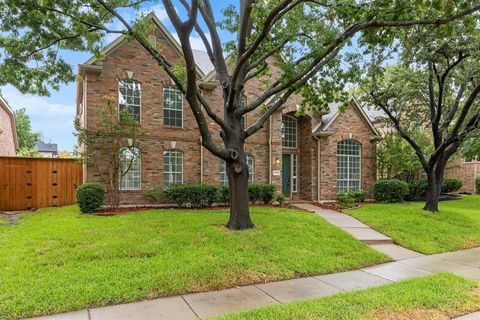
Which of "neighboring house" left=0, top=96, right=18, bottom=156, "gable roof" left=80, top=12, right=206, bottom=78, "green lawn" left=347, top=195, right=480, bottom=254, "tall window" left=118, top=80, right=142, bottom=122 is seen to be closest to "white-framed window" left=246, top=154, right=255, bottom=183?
"gable roof" left=80, top=12, right=206, bottom=78

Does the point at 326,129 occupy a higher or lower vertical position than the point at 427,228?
higher

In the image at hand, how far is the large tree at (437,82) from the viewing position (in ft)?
37.5

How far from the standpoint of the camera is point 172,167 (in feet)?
46.7

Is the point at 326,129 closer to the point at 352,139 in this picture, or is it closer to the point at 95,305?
the point at 352,139

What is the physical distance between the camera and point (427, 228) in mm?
10531

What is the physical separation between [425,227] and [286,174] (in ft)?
26.7

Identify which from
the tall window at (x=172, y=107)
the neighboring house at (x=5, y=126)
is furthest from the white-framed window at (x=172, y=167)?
the neighboring house at (x=5, y=126)

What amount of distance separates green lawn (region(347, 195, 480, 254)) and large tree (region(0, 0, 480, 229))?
479 cm

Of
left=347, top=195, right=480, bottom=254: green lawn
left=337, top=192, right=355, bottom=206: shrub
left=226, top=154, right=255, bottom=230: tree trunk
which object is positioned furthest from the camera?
left=337, top=192, right=355, bottom=206: shrub

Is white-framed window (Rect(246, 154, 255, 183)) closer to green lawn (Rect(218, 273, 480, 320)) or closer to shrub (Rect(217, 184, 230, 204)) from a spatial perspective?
shrub (Rect(217, 184, 230, 204))

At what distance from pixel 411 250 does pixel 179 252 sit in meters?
6.24

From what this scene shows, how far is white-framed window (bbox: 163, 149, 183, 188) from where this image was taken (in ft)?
46.1

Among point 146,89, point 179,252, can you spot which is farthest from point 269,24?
point 146,89

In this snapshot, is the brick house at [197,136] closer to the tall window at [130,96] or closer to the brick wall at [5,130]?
the tall window at [130,96]
